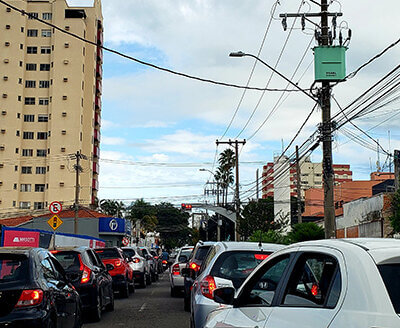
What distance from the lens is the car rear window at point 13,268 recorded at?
26.1 ft

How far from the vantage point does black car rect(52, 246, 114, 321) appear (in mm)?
13094

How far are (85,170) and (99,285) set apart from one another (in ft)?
230

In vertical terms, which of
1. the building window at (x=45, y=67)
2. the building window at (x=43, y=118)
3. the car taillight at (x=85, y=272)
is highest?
the building window at (x=45, y=67)

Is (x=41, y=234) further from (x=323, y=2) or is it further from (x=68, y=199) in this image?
(x=68, y=199)

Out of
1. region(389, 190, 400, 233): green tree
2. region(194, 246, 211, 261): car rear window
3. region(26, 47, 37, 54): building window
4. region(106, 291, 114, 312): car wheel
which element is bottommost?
region(106, 291, 114, 312): car wheel

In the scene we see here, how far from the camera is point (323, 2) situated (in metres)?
20.8

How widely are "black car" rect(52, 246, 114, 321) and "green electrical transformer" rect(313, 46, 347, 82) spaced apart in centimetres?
924

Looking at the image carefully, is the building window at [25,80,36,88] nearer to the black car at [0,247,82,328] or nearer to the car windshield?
the car windshield

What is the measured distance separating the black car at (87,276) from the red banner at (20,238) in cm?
921

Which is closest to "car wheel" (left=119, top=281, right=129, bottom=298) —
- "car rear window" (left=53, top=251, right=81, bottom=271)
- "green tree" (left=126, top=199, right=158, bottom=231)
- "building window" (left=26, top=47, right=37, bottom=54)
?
"car rear window" (left=53, top=251, right=81, bottom=271)

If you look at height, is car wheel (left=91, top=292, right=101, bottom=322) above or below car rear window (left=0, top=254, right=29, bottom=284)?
below

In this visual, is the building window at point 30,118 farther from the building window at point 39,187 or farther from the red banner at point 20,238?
the red banner at point 20,238

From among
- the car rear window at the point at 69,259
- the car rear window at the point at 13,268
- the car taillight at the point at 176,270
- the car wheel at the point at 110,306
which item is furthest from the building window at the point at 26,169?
the car rear window at the point at 13,268

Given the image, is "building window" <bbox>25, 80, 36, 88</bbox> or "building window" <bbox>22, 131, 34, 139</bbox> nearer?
"building window" <bbox>22, 131, 34, 139</bbox>
